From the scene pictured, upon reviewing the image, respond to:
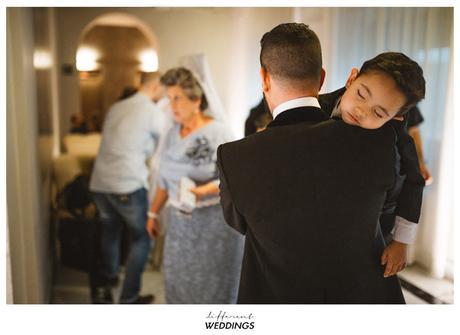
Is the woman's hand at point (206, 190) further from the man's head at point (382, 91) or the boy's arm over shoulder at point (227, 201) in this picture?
the man's head at point (382, 91)

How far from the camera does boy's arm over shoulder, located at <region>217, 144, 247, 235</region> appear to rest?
91 centimetres

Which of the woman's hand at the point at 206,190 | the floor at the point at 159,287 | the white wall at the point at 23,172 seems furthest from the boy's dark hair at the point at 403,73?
the white wall at the point at 23,172

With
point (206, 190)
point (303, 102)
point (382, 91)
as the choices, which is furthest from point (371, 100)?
point (206, 190)

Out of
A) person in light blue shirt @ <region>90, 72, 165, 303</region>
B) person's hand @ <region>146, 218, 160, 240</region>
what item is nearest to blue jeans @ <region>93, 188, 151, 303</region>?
person in light blue shirt @ <region>90, 72, 165, 303</region>

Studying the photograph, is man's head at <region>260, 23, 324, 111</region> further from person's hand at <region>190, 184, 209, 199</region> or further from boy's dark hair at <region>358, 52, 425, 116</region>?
person's hand at <region>190, 184, 209, 199</region>

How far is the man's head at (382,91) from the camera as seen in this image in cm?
83

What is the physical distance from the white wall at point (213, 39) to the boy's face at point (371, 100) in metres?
0.55

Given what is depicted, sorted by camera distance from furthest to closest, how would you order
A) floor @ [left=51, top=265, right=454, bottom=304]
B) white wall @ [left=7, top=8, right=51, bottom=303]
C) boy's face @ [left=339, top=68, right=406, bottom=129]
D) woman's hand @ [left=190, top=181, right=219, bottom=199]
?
1. woman's hand @ [left=190, top=181, right=219, bottom=199]
2. white wall @ [left=7, top=8, right=51, bottom=303]
3. floor @ [left=51, top=265, right=454, bottom=304]
4. boy's face @ [left=339, top=68, right=406, bottom=129]

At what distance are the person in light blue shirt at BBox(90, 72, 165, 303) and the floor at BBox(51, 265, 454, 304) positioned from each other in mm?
98

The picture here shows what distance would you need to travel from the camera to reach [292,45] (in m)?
0.86

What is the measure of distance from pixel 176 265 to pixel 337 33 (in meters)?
0.98
